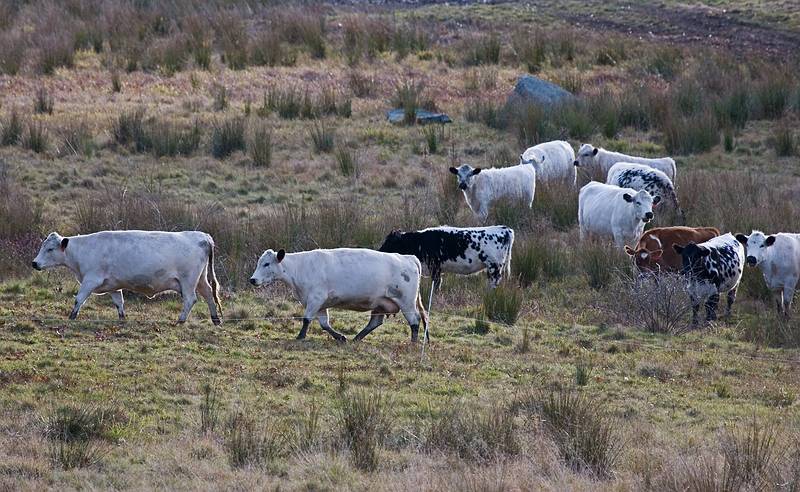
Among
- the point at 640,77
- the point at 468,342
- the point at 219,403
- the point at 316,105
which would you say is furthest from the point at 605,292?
the point at 640,77

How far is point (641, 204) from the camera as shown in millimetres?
18641

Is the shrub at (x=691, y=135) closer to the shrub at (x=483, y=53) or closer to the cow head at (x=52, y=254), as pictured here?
the shrub at (x=483, y=53)

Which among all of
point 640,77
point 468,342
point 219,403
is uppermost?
point 219,403

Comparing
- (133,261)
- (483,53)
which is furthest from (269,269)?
(483,53)

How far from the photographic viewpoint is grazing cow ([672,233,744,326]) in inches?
614

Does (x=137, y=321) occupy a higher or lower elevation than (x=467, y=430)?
lower

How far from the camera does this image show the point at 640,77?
108 feet

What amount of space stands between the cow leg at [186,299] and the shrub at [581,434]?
498 centimetres

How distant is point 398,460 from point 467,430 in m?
0.67

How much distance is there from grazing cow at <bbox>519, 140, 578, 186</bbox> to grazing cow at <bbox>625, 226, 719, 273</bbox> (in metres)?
5.01

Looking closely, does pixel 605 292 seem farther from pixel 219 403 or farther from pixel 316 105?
pixel 316 105

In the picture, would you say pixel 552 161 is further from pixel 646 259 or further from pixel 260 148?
pixel 646 259

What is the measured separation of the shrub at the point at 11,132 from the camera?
918 inches

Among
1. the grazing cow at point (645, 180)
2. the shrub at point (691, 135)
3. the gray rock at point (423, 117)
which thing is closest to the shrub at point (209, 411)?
the grazing cow at point (645, 180)
